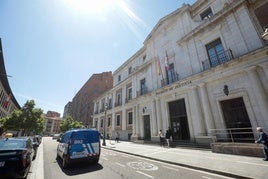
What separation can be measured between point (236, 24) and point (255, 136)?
8.78 metres

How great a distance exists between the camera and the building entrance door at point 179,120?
13516 millimetres

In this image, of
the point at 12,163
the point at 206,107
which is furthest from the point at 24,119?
the point at 206,107

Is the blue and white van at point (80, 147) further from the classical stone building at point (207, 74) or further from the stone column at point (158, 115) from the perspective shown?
the stone column at point (158, 115)

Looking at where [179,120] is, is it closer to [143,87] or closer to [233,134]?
[233,134]

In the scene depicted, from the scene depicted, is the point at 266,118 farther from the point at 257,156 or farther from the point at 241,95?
the point at 257,156

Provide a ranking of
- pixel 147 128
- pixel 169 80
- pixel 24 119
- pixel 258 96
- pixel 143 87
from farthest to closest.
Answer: pixel 24 119 < pixel 143 87 < pixel 147 128 < pixel 169 80 < pixel 258 96

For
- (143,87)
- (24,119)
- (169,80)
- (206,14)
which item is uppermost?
(206,14)

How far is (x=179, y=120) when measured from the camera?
14.1 meters

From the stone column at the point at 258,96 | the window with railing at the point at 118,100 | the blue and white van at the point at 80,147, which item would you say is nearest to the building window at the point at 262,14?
the stone column at the point at 258,96

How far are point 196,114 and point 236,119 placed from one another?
2910mm

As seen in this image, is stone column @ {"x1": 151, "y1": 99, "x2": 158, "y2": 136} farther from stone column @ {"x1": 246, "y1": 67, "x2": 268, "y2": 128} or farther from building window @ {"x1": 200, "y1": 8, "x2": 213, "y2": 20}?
building window @ {"x1": 200, "y1": 8, "x2": 213, "y2": 20}

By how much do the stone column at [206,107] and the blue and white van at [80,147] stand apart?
29.5 ft

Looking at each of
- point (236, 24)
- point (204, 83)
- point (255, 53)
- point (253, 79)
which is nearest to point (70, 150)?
point (204, 83)

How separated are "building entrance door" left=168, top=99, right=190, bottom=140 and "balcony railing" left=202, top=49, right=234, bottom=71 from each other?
4290 millimetres
